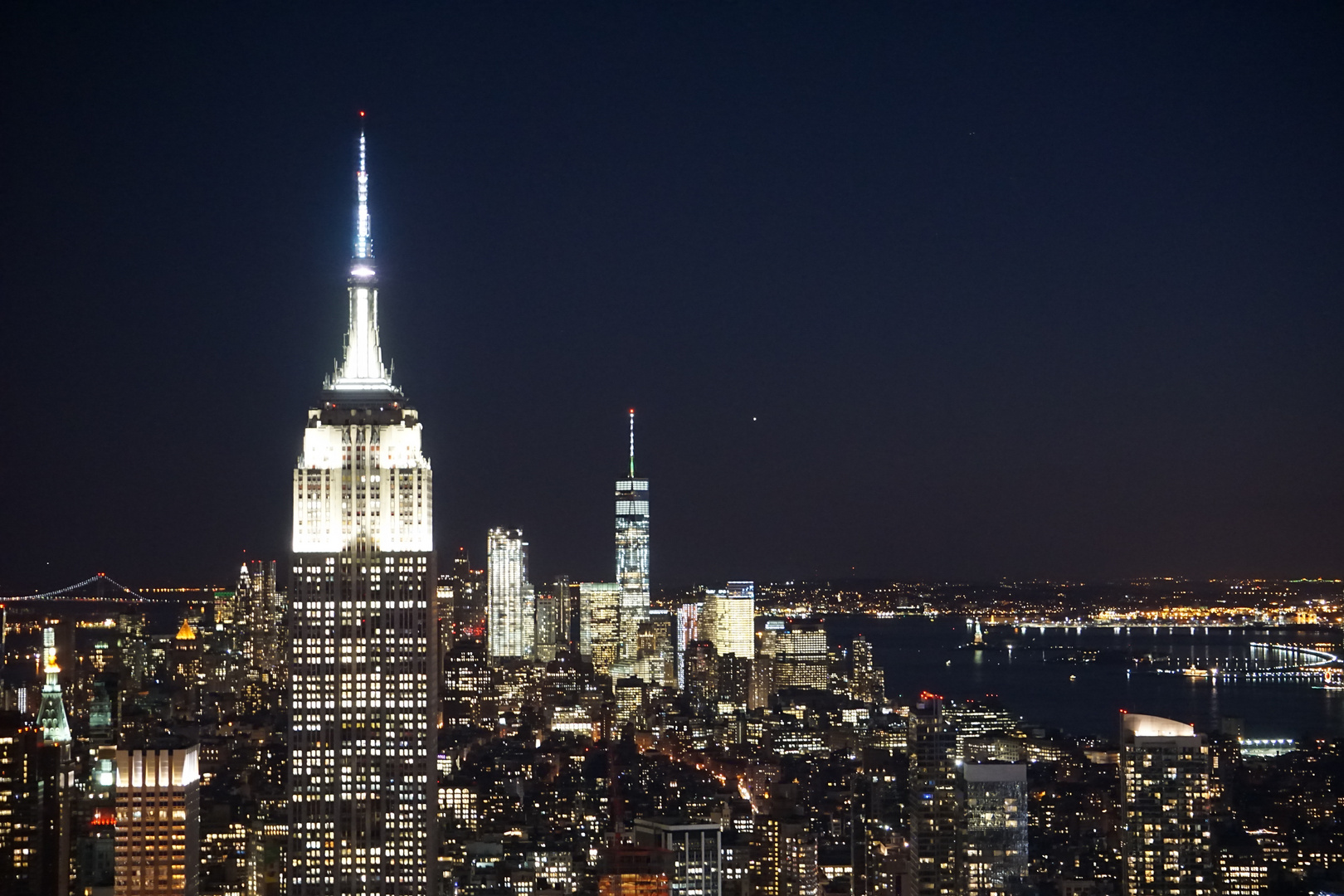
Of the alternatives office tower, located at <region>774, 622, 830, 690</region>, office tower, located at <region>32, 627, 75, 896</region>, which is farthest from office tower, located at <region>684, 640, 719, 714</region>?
office tower, located at <region>32, 627, 75, 896</region>

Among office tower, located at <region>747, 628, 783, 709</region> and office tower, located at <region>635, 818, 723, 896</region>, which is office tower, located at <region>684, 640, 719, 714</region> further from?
office tower, located at <region>635, 818, 723, 896</region>

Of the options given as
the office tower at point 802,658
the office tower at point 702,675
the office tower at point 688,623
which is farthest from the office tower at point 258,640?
the office tower at point 688,623

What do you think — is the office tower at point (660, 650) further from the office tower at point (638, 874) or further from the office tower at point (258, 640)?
the office tower at point (638, 874)

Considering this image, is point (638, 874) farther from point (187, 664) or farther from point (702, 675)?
point (702, 675)

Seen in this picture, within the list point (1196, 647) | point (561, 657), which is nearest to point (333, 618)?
point (561, 657)

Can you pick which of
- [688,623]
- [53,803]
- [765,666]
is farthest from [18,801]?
[688,623]

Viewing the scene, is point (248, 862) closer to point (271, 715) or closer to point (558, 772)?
point (271, 715)

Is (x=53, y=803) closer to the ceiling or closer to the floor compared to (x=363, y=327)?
closer to the floor
